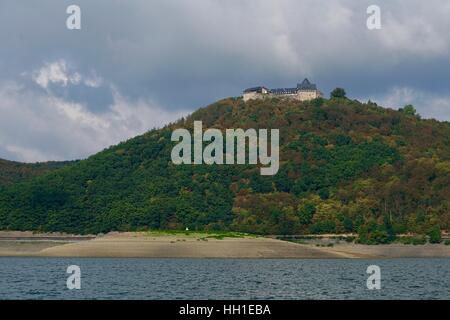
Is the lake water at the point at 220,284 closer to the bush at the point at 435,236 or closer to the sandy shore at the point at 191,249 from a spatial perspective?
the sandy shore at the point at 191,249

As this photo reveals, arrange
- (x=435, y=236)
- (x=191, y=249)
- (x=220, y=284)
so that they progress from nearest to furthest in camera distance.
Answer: (x=220, y=284)
(x=191, y=249)
(x=435, y=236)

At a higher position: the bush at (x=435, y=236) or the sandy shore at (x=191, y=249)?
the bush at (x=435, y=236)

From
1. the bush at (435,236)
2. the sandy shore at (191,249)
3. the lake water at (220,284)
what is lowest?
the lake water at (220,284)

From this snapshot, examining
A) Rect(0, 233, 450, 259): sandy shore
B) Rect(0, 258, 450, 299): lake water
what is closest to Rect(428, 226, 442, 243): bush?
Rect(0, 233, 450, 259): sandy shore

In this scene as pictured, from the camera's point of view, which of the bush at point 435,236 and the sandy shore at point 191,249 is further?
the bush at point 435,236

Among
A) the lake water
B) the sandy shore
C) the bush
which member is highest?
the bush

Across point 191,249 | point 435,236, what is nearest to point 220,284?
point 191,249

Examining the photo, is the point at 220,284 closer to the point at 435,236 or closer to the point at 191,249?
the point at 191,249

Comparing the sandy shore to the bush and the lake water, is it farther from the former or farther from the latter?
the lake water

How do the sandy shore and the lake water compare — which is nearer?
the lake water

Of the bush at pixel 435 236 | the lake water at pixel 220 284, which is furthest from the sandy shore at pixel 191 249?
the lake water at pixel 220 284

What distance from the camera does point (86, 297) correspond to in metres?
75.2
